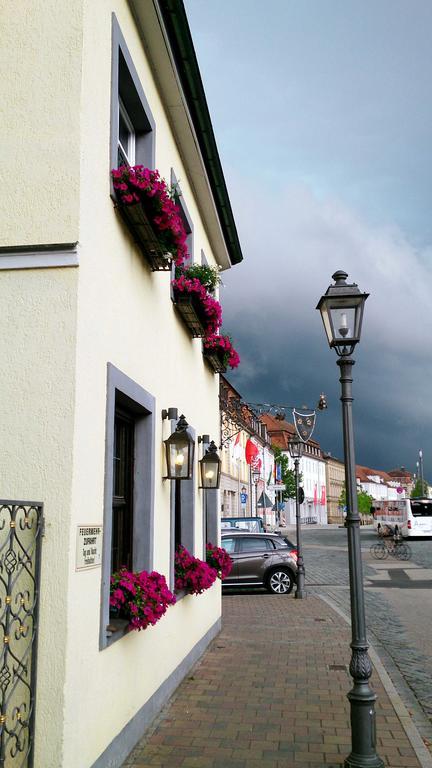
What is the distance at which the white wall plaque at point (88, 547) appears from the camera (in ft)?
14.3

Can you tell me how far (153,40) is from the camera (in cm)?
662

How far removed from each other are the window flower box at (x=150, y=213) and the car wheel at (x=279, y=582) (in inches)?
499

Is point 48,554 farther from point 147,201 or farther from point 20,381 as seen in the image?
point 147,201

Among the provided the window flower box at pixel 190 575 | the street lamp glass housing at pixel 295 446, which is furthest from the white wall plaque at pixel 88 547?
the street lamp glass housing at pixel 295 446

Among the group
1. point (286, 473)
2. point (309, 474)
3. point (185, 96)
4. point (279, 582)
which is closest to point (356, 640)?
point (185, 96)

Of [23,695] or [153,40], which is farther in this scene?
[153,40]

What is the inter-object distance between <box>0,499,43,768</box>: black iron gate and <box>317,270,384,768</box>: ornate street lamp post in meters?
2.52

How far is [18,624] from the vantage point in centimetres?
406

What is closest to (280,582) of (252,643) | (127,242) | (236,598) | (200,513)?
(236,598)

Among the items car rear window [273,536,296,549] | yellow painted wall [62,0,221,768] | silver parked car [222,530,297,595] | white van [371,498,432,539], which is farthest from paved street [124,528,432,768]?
white van [371,498,432,539]

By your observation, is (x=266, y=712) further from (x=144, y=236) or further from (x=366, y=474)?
(x=366, y=474)

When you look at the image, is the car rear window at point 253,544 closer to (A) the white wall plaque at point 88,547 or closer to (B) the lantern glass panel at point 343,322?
(B) the lantern glass panel at point 343,322

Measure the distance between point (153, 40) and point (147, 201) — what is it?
2054 millimetres

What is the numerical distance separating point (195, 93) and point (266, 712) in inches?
248
